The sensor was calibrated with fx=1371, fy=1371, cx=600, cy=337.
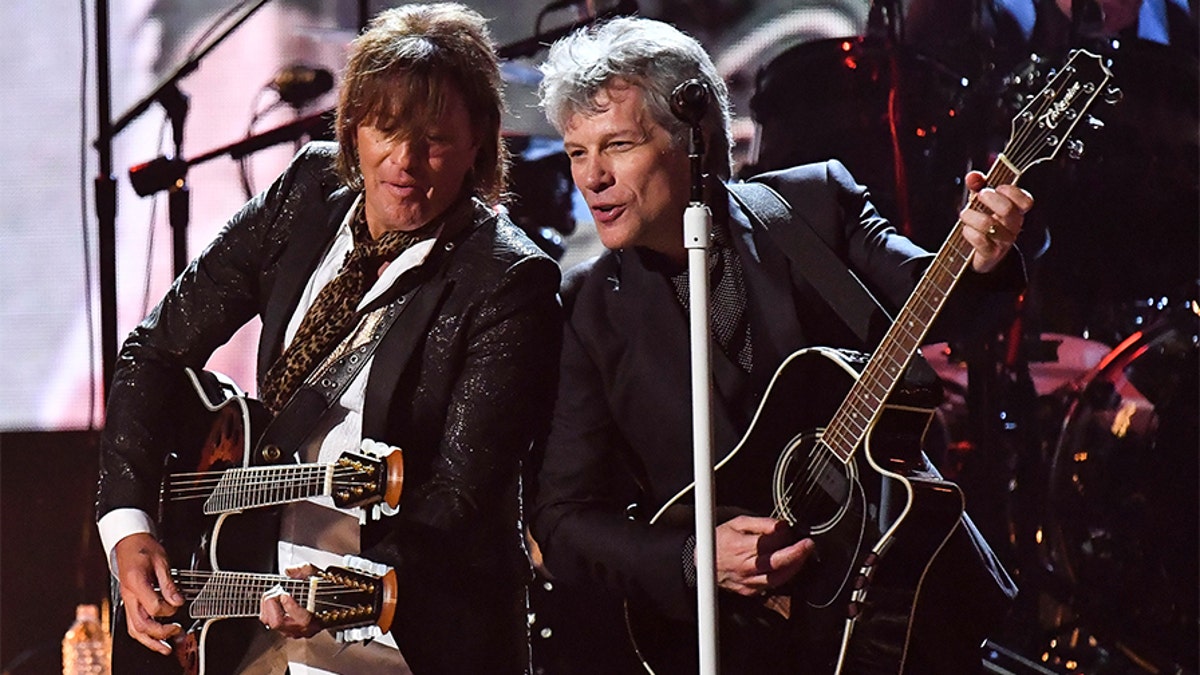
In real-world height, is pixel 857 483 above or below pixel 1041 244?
below

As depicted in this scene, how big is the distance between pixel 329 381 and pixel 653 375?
0.60 m

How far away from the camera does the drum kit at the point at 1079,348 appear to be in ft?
10.7

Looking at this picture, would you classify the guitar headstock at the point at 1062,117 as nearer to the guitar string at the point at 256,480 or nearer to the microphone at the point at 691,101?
the microphone at the point at 691,101

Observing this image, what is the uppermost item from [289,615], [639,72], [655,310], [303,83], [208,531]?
[303,83]

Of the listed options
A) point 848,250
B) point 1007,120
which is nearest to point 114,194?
point 848,250

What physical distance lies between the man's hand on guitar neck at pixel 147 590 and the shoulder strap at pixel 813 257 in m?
1.29

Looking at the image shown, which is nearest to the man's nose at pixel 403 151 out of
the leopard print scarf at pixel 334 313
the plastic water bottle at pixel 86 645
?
the leopard print scarf at pixel 334 313

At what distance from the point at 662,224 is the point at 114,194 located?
1.71 metres

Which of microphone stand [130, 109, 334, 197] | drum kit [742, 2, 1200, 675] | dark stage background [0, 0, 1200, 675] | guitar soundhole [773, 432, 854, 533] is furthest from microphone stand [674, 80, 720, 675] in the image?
microphone stand [130, 109, 334, 197]

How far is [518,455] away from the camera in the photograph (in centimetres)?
252

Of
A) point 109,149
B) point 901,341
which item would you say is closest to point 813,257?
point 901,341

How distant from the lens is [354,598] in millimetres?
2246

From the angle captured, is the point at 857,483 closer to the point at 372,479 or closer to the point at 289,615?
the point at 372,479

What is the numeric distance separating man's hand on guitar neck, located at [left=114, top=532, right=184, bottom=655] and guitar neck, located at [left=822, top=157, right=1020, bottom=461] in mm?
1251
